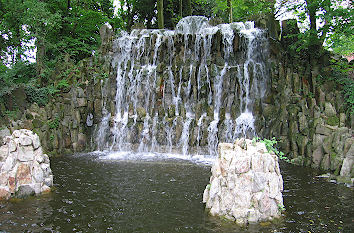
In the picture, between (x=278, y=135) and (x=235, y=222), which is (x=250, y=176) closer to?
(x=235, y=222)

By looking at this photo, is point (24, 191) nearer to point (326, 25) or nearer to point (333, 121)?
point (333, 121)

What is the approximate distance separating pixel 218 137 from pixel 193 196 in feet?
27.4

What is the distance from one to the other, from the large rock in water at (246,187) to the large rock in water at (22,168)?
225 inches

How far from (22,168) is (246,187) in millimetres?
7162

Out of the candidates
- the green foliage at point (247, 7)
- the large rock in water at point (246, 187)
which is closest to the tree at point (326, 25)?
the green foliage at point (247, 7)

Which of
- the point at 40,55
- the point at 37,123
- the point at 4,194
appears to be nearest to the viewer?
the point at 4,194

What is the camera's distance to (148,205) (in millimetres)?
8695

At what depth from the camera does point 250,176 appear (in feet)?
25.3

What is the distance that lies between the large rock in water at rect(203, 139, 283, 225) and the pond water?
1.03ft

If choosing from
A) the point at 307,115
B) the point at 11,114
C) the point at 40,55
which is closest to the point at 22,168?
the point at 11,114

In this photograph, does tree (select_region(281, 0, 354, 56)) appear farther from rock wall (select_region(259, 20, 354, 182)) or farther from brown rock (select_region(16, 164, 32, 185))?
brown rock (select_region(16, 164, 32, 185))

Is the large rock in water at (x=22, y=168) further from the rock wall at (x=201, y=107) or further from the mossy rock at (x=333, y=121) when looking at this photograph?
the mossy rock at (x=333, y=121)

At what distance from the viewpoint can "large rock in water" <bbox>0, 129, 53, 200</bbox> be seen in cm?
908

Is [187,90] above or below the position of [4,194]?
above
